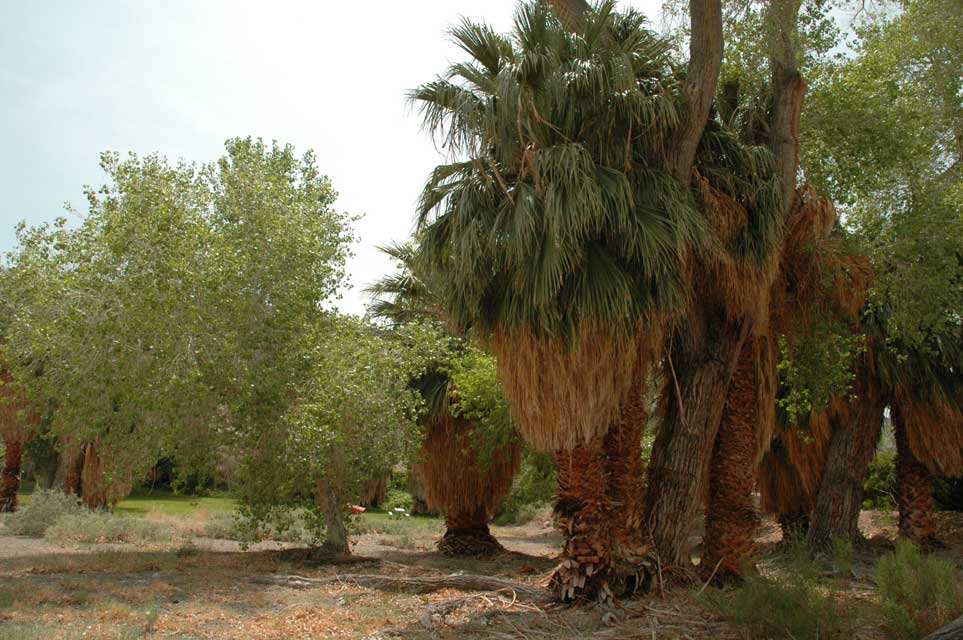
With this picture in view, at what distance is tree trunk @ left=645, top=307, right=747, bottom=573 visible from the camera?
34.3 feet

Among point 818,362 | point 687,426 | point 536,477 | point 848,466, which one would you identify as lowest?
point 536,477

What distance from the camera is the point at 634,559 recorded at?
31.9 ft

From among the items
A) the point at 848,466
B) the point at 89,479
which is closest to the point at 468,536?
the point at 848,466

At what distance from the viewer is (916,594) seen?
25.1 feet

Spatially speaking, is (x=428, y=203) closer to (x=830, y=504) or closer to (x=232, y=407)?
(x=232, y=407)

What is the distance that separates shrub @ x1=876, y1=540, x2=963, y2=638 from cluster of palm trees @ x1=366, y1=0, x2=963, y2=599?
2711 millimetres

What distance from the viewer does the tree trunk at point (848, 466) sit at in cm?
1611

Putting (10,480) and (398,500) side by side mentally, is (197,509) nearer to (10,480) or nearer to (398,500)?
(10,480)

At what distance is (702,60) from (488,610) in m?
7.62

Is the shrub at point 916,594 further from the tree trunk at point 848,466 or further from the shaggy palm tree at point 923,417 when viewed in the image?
the tree trunk at point 848,466

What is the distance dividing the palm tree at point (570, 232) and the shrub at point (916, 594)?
9.63ft

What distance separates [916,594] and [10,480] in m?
23.5

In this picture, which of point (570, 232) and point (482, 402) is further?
point (482, 402)

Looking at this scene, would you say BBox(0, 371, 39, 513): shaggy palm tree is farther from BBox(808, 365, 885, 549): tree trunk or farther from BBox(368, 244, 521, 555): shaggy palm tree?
BBox(808, 365, 885, 549): tree trunk
